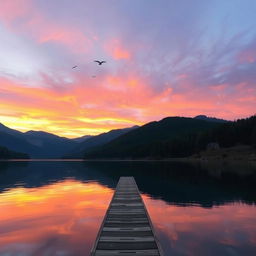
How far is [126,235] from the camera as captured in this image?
65.8 ft

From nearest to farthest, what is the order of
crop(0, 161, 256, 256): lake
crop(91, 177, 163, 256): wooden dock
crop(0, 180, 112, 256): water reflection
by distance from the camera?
crop(91, 177, 163, 256): wooden dock
crop(0, 161, 256, 256): lake
crop(0, 180, 112, 256): water reflection

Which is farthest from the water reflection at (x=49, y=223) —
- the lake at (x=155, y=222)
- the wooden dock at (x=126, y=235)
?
the wooden dock at (x=126, y=235)

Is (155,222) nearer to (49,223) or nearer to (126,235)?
(126,235)

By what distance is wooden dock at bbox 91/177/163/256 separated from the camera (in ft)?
55.9

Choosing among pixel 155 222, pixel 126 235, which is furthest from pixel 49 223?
pixel 126 235

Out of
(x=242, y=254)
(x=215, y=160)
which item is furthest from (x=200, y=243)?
(x=215, y=160)

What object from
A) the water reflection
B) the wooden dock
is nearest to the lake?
the water reflection

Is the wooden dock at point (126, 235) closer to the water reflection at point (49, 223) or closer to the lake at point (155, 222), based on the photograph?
the lake at point (155, 222)

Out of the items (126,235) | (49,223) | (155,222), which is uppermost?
(126,235)

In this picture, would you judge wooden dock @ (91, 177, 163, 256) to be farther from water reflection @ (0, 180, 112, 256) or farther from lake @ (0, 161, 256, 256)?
water reflection @ (0, 180, 112, 256)

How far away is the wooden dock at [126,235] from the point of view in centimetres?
1703

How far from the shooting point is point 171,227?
27.4 meters

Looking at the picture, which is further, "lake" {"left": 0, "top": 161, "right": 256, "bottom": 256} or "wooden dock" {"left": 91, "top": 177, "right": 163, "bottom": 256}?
"lake" {"left": 0, "top": 161, "right": 256, "bottom": 256}

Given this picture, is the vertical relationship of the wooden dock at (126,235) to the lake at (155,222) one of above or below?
above
